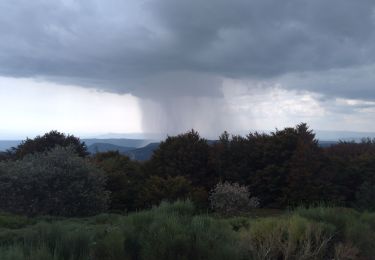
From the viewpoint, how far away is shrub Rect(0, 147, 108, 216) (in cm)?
1934

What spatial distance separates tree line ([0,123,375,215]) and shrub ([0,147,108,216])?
0.99 m

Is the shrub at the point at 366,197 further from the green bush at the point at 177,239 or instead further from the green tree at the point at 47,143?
the green bush at the point at 177,239

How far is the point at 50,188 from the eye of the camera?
1961 centimetres

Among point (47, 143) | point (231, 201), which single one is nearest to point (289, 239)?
point (231, 201)

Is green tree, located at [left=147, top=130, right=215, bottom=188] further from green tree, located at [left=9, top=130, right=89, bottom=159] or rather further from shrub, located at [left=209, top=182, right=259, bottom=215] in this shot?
shrub, located at [left=209, top=182, right=259, bottom=215]

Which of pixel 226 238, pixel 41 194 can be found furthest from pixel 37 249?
pixel 41 194

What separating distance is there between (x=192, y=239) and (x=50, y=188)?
1329 centimetres

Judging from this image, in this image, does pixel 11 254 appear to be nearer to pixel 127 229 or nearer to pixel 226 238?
pixel 127 229

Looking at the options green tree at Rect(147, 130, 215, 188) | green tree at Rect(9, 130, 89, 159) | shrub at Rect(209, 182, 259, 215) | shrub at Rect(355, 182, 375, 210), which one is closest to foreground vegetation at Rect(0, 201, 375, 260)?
shrub at Rect(209, 182, 259, 215)

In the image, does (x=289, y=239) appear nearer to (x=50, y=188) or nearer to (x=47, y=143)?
(x=50, y=188)

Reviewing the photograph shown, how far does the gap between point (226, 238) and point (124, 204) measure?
61.1 feet

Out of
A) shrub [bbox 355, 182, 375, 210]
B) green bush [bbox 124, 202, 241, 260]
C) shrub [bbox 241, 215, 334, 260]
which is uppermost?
green bush [bbox 124, 202, 241, 260]

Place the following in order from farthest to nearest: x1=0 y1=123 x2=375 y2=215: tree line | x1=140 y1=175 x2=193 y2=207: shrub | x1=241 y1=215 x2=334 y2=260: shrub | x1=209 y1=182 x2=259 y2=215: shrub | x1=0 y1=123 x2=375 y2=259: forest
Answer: x1=0 y1=123 x2=375 y2=215: tree line
x1=140 y1=175 x2=193 y2=207: shrub
x1=209 y1=182 x2=259 y2=215: shrub
x1=241 y1=215 x2=334 y2=260: shrub
x1=0 y1=123 x2=375 y2=259: forest

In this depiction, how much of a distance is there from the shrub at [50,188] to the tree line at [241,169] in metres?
0.99
